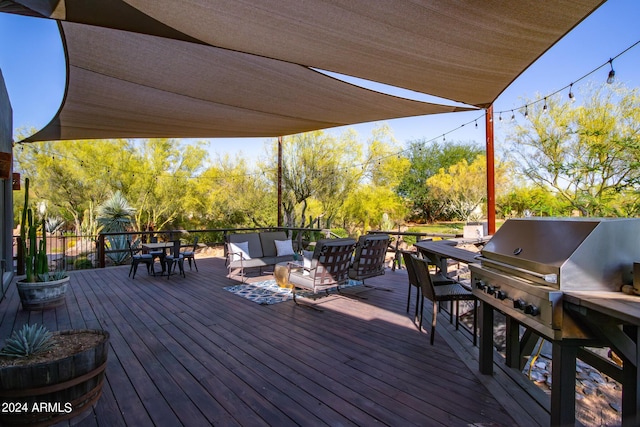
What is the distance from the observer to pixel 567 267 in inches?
66.7

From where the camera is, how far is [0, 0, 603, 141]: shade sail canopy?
7.83 ft

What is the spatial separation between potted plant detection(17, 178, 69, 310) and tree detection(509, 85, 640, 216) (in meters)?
12.0

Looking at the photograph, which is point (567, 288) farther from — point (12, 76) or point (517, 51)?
point (12, 76)

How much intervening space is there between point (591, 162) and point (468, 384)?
11516mm

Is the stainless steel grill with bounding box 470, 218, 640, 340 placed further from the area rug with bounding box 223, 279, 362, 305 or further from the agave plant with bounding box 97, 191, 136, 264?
the agave plant with bounding box 97, 191, 136, 264

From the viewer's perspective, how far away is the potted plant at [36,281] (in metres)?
4.24

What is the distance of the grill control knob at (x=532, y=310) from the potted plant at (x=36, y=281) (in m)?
5.04

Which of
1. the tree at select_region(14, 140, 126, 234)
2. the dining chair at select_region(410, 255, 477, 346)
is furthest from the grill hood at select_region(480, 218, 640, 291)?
the tree at select_region(14, 140, 126, 234)

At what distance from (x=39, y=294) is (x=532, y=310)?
529cm

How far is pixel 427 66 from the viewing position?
136 inches

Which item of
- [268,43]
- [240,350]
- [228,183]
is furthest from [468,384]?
[228,183]

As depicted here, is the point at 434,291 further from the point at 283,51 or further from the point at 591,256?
the point at 283,51

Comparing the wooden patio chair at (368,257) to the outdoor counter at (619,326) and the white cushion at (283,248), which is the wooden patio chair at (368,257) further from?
the outdoor counter at (619,326)

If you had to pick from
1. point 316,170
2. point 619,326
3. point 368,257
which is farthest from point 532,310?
point 316,170
